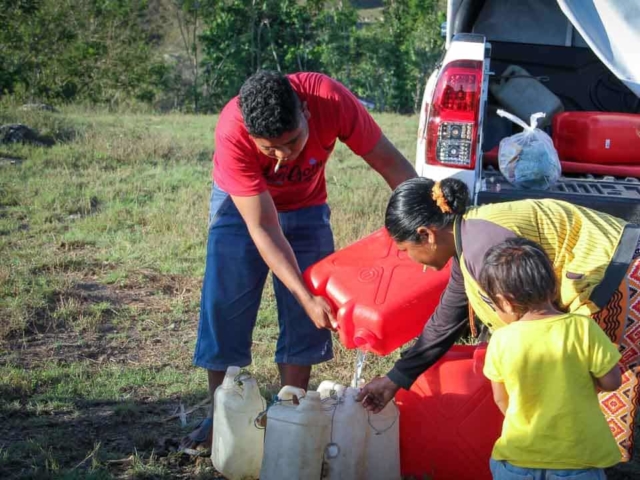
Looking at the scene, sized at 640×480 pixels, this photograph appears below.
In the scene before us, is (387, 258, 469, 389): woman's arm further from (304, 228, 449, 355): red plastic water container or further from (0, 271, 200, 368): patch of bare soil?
(0, 271, 200, 368): patch of bare soil

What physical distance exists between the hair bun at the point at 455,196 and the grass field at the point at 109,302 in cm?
142

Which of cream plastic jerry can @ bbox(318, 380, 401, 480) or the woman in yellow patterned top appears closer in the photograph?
the woman in yellow patterned top

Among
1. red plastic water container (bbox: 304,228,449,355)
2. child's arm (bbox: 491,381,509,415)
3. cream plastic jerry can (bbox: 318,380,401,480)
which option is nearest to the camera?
child's arm (bbox: 491,381,509,415)

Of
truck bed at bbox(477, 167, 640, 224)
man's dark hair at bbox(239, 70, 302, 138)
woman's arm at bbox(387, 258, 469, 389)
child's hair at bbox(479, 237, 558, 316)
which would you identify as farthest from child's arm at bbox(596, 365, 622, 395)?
truck bed at bbox(477, 167, 640, 224)

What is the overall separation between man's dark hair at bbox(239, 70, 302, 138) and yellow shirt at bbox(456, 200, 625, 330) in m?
0.68

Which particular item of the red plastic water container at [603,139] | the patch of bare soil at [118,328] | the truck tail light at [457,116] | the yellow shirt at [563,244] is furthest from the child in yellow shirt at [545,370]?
the red plastic water container at [603,139]

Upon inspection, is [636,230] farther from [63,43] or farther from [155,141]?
[63,43]

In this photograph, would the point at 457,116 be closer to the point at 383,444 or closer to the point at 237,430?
the point at 383,444

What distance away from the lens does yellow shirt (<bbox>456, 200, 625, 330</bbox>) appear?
2432 millimetres

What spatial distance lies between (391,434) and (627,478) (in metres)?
0.98

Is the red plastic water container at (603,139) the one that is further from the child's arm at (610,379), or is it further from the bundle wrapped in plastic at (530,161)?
the child's arm at (610,379)

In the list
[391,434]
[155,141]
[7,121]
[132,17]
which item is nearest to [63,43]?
[132,17]

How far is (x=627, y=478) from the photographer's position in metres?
3.20

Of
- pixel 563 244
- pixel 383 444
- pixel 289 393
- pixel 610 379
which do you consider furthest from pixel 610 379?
pixel 289 393
